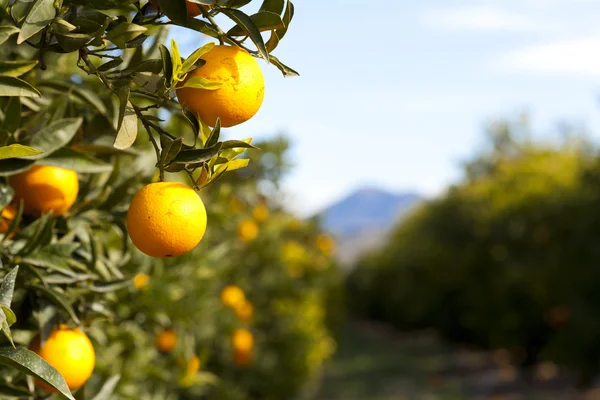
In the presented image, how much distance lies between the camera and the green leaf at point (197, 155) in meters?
0.94

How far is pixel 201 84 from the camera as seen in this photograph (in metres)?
0.91

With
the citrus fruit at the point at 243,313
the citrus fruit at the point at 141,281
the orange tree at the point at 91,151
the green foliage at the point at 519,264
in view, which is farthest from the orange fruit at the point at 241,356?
the green foliage at the point at 519,264

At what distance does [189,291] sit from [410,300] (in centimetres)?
1424

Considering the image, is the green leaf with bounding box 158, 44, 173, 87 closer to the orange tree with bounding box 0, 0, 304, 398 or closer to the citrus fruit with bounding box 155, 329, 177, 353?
the orange tree with bounding box 0, 0, 304, 398

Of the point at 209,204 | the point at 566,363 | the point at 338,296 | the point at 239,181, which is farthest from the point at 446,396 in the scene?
the point at 209,204

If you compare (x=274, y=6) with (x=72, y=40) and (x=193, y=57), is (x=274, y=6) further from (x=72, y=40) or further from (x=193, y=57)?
(x=72, y=40)

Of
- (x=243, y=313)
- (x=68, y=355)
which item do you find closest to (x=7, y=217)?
(x=68, y=355)

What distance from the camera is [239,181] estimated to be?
470cm

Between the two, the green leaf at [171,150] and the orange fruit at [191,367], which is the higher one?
the green leaf at [171,150]

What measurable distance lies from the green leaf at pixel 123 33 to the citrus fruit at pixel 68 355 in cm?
57

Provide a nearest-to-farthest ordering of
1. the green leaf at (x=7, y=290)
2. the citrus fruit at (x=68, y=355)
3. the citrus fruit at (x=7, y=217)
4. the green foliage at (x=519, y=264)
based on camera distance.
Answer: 1. the green leaf at (x=7, y=290)
2. the citrus fruit at (x=68, y=355)
3. the citrus fruit at (x=7, y=217)
4. the green foliage at (x=519, y=264)

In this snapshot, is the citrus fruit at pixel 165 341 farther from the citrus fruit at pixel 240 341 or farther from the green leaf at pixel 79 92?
the green leaf at pixel 79 92

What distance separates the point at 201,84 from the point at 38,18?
27cm

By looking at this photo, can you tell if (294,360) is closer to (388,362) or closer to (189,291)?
(189,291)
